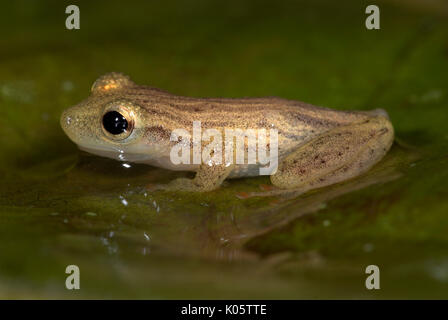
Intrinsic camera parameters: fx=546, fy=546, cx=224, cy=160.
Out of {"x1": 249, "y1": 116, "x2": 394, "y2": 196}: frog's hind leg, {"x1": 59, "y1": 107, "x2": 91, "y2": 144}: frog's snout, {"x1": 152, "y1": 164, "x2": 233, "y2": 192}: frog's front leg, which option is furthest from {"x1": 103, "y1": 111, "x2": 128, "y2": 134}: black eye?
{"x1": 249, "y1": 116, "x2": 394, "y2": 196}: frog's hind leg

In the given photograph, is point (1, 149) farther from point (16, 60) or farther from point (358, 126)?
point (358, 126)

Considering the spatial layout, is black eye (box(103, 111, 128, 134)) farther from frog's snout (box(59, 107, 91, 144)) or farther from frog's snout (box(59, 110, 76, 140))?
frog's snout (box(59, 110, 76, 140))

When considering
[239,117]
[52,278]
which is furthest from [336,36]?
[52,278]

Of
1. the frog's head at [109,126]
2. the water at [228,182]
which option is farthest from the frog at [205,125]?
the water at [228,182]

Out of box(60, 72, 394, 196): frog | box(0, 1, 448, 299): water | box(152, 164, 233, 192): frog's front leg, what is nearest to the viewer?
box(0, 1, 448, 299): water

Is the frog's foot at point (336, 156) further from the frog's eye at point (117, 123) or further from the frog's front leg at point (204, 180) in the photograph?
the frog's eye at point (117, 123)

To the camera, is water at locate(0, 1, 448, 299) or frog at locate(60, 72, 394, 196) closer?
water at locate(0, 1, 448, 299)

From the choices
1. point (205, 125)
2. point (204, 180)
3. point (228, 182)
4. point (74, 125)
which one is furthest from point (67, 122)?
point (228, 182)

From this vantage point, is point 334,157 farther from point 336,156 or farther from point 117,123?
point 117,123
